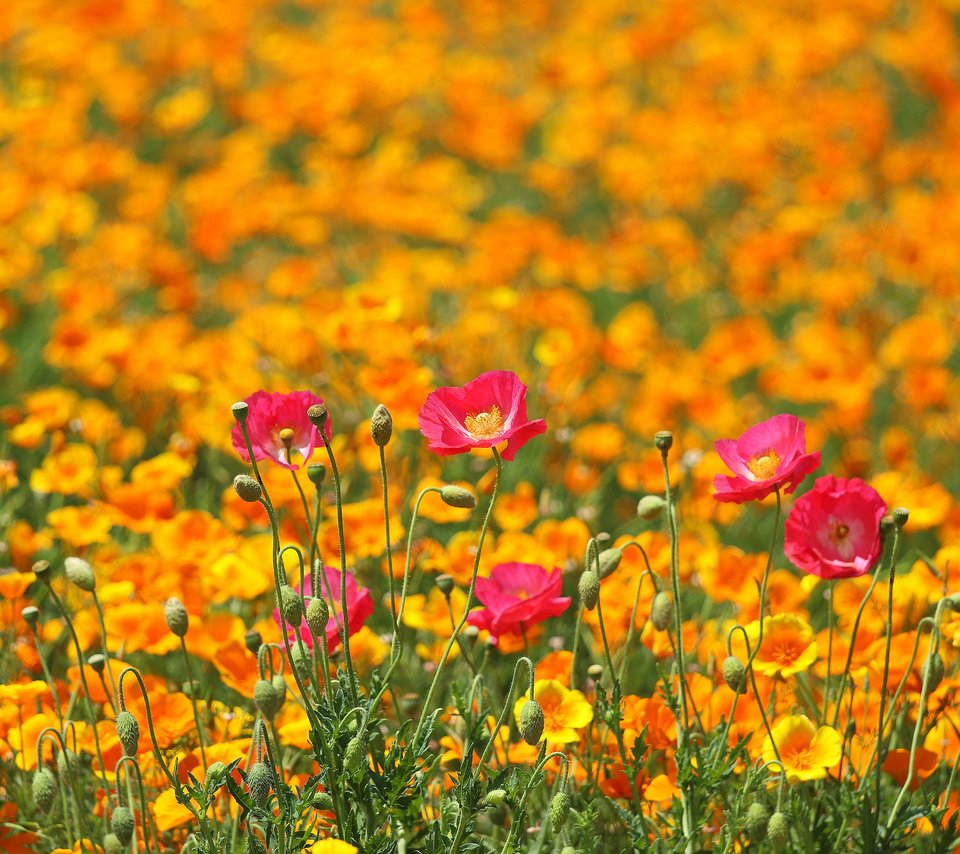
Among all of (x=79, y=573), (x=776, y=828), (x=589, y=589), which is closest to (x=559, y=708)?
(x=589, y=589)

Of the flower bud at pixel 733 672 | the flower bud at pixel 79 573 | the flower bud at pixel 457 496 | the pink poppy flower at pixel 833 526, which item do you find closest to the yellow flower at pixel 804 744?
the flower bud at pixel 733 672

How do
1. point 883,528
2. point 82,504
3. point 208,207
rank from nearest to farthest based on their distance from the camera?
1. point 883,528
2. point 82,504
3. point 208,207

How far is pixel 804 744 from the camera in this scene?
183 centimetres

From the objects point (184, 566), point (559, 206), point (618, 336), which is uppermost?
point (184, 566)

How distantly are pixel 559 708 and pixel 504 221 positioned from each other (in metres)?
2.98

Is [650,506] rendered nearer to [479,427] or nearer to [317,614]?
[479,427]

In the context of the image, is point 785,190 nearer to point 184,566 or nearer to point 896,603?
point 896,603

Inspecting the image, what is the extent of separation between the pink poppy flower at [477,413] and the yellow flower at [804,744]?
57 centimetres

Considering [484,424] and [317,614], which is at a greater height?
[484,424]

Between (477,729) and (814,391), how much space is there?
2284 mm

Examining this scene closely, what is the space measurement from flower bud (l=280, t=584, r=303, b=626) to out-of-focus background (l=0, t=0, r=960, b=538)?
3.66 feet

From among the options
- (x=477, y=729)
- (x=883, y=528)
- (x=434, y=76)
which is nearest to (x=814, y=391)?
(x=883, y=528)

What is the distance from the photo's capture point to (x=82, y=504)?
3.22 m

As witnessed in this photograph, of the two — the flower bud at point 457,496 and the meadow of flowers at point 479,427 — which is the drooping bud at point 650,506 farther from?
the flower bud at point 457,496
